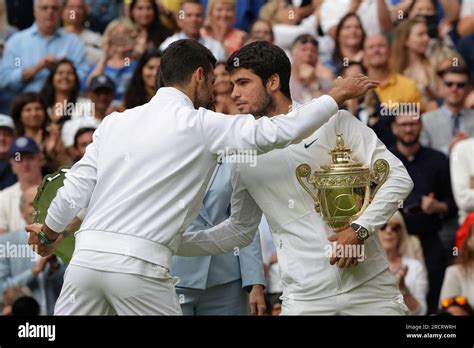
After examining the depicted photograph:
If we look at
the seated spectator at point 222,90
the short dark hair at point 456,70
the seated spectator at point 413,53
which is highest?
the seated spectator at point 413,53

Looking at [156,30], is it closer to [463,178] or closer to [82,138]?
[82,138]

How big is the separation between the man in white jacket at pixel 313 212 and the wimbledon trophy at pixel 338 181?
4 centimetres

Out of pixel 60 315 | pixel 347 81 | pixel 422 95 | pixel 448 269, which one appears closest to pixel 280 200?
pixel 347 81

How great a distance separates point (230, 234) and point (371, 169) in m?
0.83

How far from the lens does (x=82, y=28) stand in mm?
10500

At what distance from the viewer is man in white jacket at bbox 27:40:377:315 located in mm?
6457

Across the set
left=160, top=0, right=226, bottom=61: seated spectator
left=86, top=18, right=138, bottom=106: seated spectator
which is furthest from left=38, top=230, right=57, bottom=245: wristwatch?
left=160, top=0, right=226, bottom=61: seated spectator

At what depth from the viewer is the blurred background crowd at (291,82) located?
30.1 ft

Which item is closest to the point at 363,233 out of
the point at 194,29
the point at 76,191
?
the point at 76,191

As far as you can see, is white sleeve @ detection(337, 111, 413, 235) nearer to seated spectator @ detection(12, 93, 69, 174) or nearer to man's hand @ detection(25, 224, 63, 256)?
man's hand @ detection(25, 224, 63, 256)

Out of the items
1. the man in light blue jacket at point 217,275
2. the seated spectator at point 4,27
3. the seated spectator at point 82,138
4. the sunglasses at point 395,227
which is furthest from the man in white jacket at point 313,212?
the seated spectator at point 4,27

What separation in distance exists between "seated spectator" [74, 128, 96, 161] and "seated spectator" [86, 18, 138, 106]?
47cm

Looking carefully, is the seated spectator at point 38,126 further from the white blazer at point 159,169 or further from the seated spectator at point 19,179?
the white blazer at point 159,169
